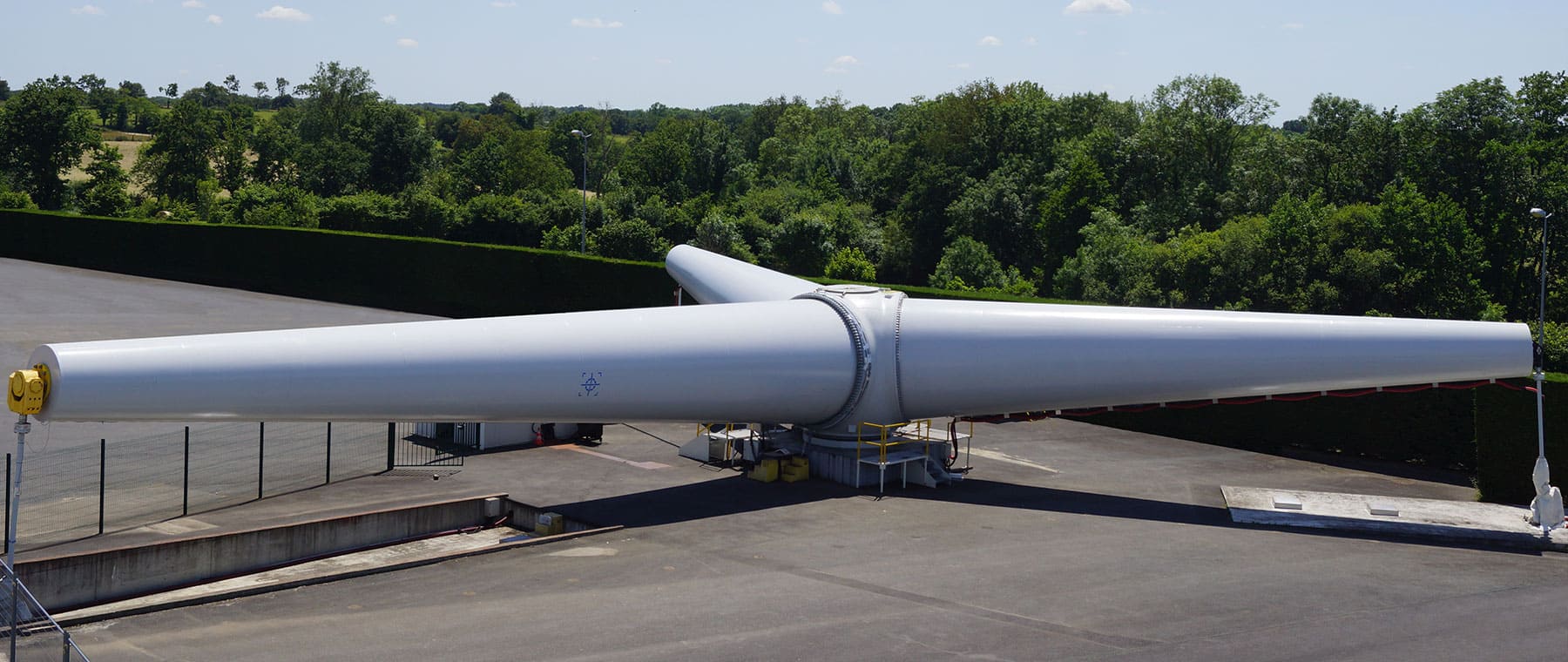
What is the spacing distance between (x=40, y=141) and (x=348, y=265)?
215 ft

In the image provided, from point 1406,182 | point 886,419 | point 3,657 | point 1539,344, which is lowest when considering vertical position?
point 3,657

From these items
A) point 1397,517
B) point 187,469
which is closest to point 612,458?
point 187,469

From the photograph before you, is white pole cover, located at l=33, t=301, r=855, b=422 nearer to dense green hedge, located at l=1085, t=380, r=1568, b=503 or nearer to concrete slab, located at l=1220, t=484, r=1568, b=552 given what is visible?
concrete slab, located at l=1220, t=484, r=1568, b=552

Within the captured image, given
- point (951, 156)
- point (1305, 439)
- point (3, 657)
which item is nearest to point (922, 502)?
point (1305, 439)

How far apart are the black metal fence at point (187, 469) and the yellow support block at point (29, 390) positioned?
6.46 meters

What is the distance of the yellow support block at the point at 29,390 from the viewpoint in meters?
18.7

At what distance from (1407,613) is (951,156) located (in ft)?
323

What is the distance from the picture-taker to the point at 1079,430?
127ft

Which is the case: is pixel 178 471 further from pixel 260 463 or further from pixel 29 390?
pixel 29 390

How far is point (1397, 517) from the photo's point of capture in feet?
88.3

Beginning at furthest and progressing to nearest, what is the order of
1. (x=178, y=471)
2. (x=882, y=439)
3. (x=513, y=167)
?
(x=513, y=167) < (x=178, y=471) < (x=882, y=439)

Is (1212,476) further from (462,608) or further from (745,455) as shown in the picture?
(462,608)

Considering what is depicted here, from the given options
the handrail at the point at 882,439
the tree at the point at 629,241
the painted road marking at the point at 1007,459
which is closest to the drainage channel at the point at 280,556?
the handrail at the point at 882,439

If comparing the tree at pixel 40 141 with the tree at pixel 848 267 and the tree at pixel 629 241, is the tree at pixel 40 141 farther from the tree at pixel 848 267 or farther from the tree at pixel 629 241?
the tree at pixel 848 267
